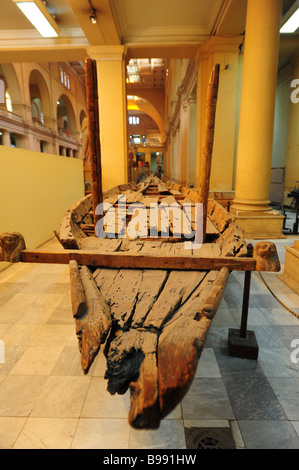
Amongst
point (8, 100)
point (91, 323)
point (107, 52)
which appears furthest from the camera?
point (8, 100)

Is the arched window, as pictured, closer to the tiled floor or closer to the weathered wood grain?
the tiled floor

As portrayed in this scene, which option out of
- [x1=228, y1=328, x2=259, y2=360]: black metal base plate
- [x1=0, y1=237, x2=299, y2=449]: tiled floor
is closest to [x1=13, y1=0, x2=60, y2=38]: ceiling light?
[x1=0, y1=237, x2=299, y2=449]: tiled floor

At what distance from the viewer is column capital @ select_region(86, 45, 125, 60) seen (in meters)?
8.14

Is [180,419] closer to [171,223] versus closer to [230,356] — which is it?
[230,356]

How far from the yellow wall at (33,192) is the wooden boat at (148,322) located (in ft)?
9.63

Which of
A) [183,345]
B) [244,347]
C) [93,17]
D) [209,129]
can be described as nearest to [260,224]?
[209,129]

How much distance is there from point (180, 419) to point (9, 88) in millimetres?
22207

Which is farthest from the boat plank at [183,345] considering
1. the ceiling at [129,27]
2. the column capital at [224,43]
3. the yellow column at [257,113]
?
the column capital at [224,43]

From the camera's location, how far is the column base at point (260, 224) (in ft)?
20.0

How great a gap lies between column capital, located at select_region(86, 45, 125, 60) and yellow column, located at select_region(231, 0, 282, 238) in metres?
4.02

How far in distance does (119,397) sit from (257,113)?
598 centimetres

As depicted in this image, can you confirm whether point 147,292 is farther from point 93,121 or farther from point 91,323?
point 93,121

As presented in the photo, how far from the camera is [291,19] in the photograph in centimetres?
737

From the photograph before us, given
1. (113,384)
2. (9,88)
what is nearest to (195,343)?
(113,384)
